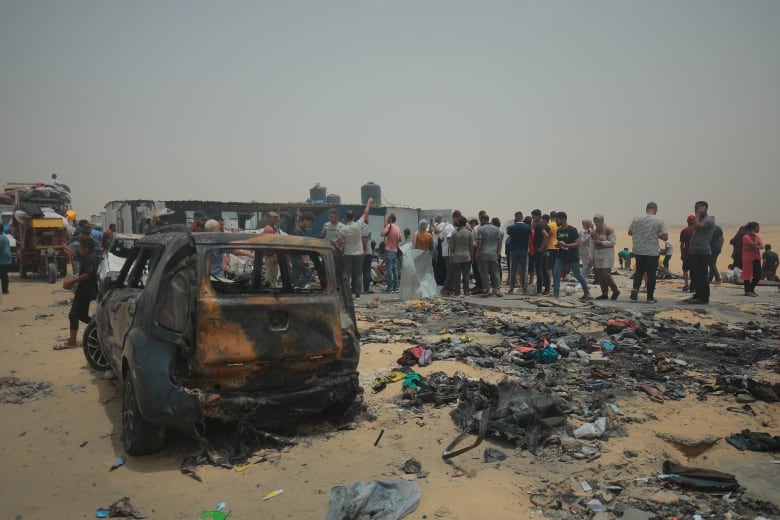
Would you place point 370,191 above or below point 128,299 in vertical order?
above

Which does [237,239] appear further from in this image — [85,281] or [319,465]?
[85,281]

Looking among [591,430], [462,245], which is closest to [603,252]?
[462,245]

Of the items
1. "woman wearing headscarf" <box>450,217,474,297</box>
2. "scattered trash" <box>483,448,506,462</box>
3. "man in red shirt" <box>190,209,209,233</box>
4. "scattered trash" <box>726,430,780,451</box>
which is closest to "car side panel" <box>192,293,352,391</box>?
"scattered trash" <box>483,448,506,462</box>

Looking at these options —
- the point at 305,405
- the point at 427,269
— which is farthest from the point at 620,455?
the point at 427,269

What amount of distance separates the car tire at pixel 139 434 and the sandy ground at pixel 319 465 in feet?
0.37

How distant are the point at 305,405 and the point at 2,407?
11.6 ft

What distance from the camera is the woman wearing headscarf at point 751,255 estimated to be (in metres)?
11.9

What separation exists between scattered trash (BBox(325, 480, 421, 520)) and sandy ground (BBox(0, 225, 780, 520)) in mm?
86

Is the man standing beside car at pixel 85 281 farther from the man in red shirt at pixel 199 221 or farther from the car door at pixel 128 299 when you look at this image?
the car door at pixel 128 299

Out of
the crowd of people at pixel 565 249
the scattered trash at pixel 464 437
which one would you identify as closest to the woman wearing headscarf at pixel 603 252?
the crowd of people at pixel 565 249

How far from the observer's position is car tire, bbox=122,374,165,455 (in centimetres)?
417

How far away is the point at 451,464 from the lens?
4.13 m

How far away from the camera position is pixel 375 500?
3479 mm

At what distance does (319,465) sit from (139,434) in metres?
1.48
